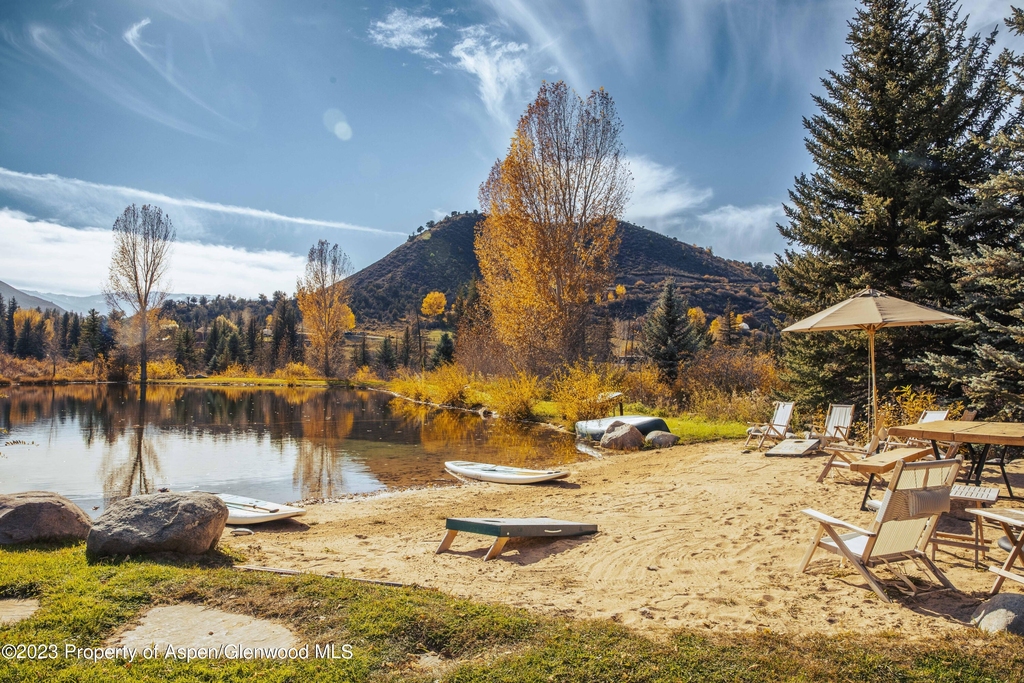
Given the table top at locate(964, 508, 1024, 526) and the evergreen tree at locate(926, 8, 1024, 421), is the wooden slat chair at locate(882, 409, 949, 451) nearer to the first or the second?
the evergreen tree at locate(926, 8, 1024, 421)

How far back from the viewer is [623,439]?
44.6 ft

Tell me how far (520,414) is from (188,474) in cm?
1041

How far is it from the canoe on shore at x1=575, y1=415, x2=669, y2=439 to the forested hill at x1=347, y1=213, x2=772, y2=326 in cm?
5858

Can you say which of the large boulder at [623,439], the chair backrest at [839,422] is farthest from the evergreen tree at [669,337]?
the chair backrest at [839,422]

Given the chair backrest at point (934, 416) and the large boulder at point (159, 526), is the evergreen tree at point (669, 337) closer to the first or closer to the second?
the chair backrest at point (934, 416)

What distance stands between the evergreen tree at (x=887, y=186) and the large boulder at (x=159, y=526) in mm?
11555

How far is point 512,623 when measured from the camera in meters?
3.70

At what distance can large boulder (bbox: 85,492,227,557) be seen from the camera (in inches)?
198

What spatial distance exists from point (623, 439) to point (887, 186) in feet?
24.3

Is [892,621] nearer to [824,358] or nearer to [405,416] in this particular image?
[824,358]

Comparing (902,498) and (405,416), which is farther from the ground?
(902,498)

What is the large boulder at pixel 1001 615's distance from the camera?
358cm

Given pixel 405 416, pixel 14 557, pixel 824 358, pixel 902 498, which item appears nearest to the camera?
pixel 902 498

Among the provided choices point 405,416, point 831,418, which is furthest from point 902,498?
point 405,416
